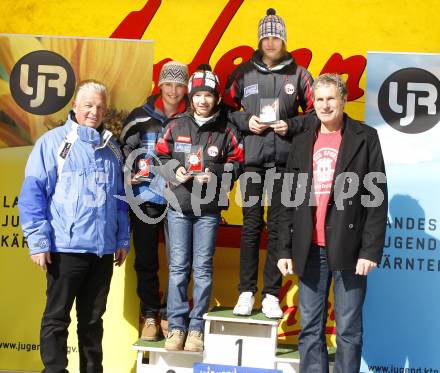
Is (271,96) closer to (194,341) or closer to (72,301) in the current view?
(194,341)

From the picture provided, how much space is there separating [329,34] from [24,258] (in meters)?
2.44

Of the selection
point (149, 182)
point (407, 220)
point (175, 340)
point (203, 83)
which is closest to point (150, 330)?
point (175, 340)

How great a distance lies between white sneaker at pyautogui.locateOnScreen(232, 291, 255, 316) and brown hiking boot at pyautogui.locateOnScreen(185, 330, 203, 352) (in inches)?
9.6

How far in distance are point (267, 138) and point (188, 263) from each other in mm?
838

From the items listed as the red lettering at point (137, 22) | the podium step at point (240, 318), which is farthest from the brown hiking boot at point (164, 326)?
the red lettering at point (137, 22)

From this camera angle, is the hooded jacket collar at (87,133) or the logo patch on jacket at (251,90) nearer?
the hooded jacket collar at (87,133)

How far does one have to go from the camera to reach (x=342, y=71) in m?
4.81

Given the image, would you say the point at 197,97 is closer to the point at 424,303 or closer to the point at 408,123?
the point at 408,123

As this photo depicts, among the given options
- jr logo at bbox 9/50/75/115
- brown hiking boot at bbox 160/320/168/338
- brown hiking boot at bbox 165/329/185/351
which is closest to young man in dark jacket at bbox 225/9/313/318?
brown hiking boot at bbox 165/329/185/351

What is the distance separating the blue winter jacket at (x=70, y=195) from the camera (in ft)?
12.0

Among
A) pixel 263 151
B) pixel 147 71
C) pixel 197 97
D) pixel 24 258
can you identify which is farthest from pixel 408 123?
pixel 24 258

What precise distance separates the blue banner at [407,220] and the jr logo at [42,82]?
6.24 ft

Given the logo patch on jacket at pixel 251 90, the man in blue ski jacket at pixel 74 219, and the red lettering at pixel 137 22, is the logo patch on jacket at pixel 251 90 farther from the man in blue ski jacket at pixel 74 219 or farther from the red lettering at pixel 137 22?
the red lettering at pixel 137 22

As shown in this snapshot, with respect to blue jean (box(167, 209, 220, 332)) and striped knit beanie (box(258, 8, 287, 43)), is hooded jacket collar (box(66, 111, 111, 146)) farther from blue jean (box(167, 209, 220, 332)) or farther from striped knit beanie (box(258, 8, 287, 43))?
striped knit beanie (box(258, 8, 287, 43))
